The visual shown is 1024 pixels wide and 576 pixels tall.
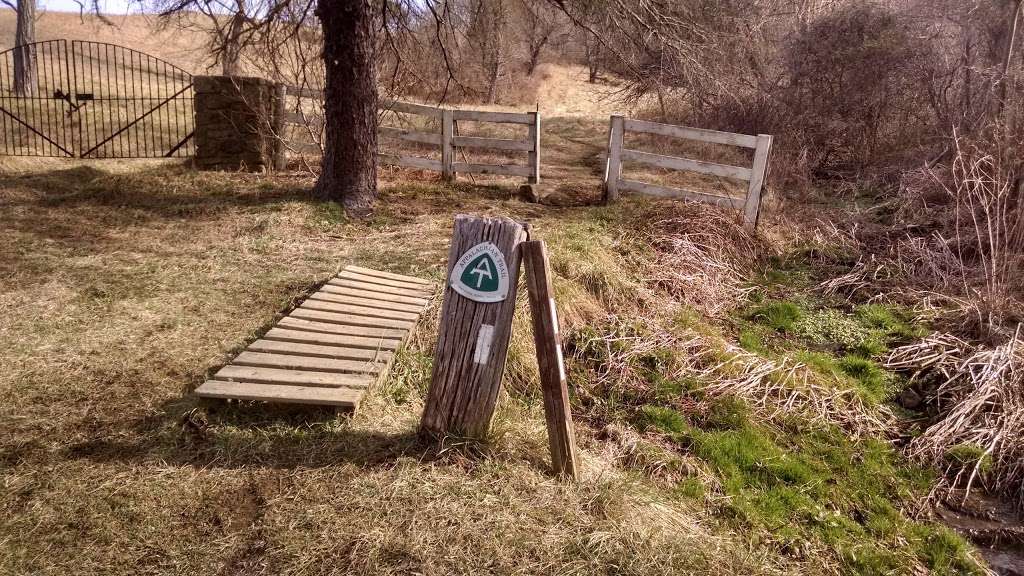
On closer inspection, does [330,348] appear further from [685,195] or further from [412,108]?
[412,108]

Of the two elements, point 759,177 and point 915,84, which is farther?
point 915,84

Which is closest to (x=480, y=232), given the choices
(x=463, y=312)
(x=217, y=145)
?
(x=463, y=312)

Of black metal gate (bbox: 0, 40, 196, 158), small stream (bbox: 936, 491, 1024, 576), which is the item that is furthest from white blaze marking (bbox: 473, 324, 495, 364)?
black metal gate (bbox: 0, 40, 196, 158)

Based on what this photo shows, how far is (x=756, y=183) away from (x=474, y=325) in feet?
19.7

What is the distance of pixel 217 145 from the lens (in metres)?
10.3

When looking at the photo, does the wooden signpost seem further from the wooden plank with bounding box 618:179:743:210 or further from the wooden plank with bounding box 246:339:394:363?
the wooden plank with bounding box 618:179:743:210

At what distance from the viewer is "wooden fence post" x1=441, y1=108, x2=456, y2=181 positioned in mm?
9969

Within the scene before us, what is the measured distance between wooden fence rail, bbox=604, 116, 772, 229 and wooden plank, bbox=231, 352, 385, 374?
5566mm

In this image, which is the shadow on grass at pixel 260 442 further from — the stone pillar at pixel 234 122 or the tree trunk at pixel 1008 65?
the tree trunk at pixel 1008 65

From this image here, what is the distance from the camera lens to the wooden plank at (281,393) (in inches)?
148

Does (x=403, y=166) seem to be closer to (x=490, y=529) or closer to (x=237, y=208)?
(x=237, y=208)

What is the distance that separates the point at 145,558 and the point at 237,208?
6279 mm

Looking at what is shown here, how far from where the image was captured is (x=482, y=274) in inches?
133

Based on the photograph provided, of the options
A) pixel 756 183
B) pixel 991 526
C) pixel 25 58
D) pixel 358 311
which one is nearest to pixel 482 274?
pixel 358 311
